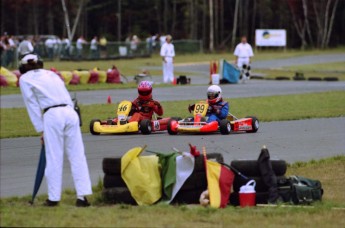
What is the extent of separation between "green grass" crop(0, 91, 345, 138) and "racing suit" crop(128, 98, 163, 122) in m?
1.33

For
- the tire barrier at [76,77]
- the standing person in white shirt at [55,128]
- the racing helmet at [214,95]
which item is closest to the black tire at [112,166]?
the standing person in white shirt at [55,128]

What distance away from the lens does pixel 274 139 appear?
17188mm

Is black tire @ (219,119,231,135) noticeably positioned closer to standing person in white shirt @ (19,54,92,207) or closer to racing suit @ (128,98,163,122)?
racing suit @ (128,98,163,122)

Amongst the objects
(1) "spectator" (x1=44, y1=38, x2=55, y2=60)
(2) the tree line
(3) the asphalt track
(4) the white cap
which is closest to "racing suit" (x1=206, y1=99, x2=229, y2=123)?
(3) the asphalt track

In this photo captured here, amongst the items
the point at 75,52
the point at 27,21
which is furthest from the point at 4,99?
the point at 27,21

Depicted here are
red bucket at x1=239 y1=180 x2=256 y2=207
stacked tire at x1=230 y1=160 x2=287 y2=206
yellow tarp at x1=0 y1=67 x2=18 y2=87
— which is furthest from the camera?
yellow tarp at x1=0 y1=67 x2=18 y2=87

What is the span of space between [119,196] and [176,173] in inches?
27.1

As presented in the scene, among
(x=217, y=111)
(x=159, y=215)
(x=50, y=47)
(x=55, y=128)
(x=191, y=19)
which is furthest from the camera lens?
(x=191, y=19)

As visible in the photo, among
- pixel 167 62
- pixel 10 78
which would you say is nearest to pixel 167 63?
pixel 167 62

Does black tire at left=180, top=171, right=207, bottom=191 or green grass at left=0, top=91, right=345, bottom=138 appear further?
green grass at left=0, top=91, right=345, bottom=138

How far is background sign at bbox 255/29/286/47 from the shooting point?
230 feet

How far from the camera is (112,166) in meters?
10.5

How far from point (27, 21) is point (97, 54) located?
2843 cm

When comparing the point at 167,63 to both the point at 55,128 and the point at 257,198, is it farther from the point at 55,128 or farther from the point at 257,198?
the point at 55,128
